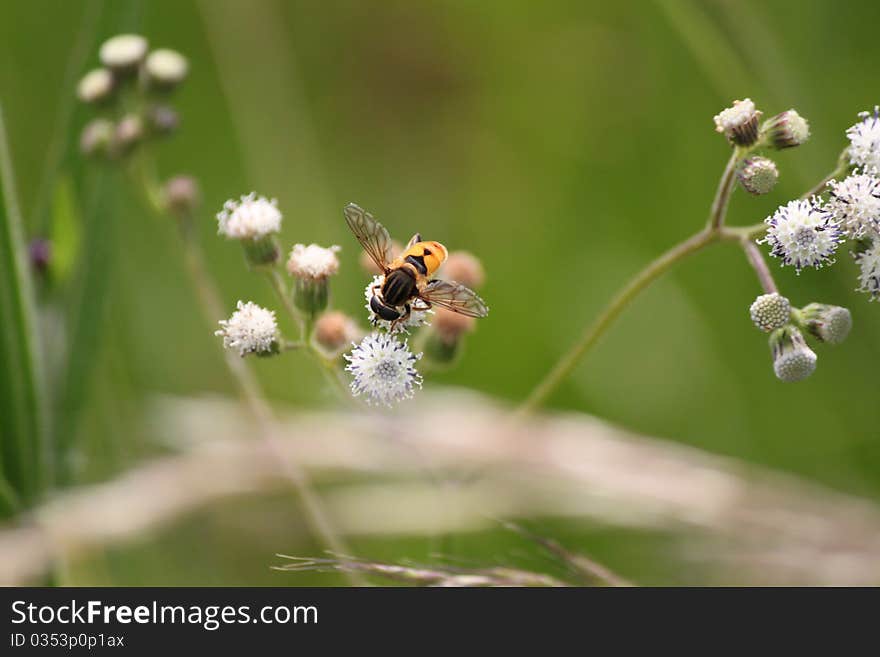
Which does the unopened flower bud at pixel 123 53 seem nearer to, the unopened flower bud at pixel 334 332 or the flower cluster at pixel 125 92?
the flower cluster at pixel 125 92

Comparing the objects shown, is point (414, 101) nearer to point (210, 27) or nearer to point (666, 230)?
point (210, 27)

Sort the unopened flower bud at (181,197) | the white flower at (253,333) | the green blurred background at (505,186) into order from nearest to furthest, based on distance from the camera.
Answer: the white flower at (253,333) → the unopened flower bud at (181,197) → the green blurred background at (505,186)

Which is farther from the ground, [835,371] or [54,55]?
[54,55]

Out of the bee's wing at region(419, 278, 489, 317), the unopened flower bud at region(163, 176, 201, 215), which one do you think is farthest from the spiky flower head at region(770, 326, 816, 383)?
the unopened flower bud at region(163, 176, 201, 215)

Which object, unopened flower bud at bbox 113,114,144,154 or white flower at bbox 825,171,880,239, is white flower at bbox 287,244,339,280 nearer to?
unopened flower bud at bbox 113,114,144,154

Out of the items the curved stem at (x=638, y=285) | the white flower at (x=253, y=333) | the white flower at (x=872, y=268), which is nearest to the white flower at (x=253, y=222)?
the white flower at (x=253, y=333)

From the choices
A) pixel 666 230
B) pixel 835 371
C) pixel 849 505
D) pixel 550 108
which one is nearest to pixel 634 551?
pixel 849 505
